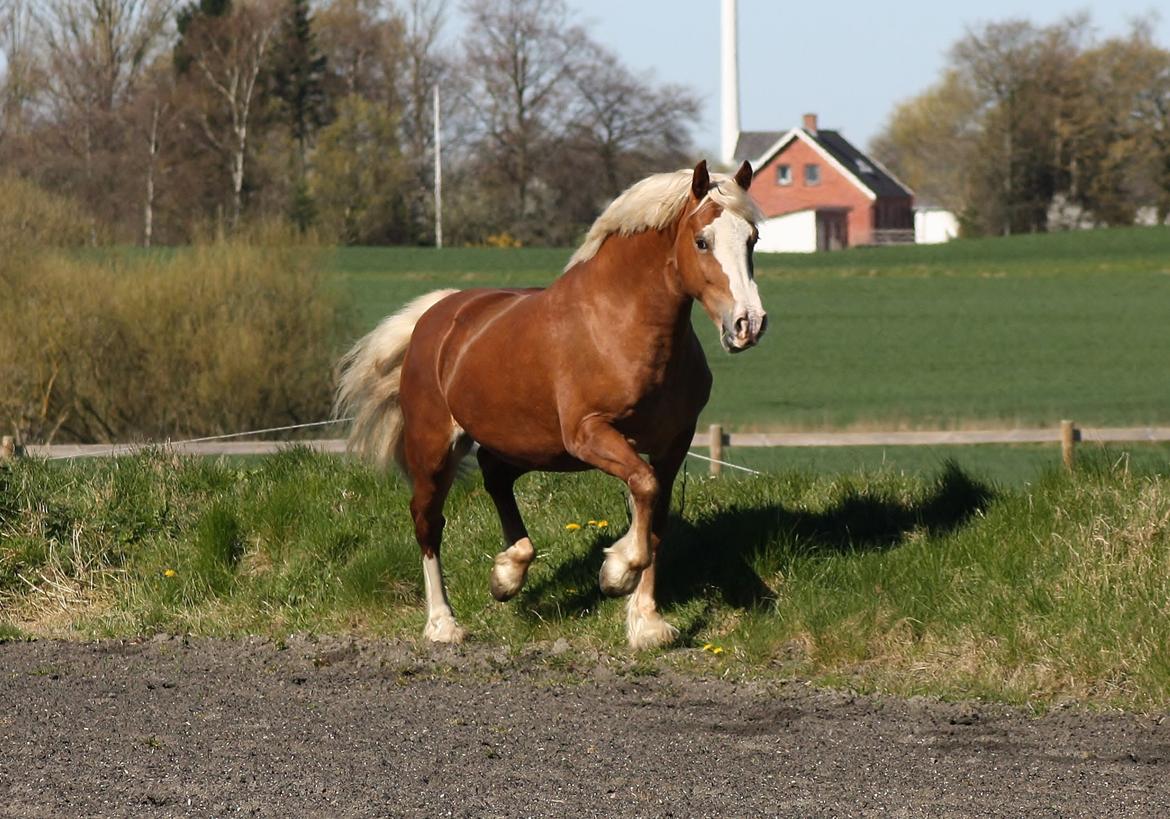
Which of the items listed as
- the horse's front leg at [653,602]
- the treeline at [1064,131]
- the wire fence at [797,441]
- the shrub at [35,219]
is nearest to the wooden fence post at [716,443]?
the wire fence at [797,441]

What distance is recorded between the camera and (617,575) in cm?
706

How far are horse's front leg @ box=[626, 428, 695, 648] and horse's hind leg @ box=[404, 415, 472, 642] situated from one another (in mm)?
1067

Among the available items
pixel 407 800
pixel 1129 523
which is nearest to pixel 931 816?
pixel 407 800

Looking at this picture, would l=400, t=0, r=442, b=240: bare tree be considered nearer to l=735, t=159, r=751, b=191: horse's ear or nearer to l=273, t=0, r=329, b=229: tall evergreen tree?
l=273, t=0, r=329, b=229: tall evergreen tree

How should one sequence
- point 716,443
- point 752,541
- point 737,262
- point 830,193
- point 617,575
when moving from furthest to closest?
point 830,193 < point 716,443 < point 752,541 < point 617,575 < point 737,262

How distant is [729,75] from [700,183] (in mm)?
65834

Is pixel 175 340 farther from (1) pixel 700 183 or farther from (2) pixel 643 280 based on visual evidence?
(1) pixel 700 183

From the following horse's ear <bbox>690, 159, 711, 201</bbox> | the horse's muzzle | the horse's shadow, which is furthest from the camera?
the horse's shadow

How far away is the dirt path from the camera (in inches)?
196

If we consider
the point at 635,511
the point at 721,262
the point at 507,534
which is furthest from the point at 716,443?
the point at 721,262

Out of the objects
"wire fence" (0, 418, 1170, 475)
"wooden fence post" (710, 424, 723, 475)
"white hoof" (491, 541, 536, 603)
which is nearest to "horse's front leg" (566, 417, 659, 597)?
"white hoof" (491, 541, 536, 603)

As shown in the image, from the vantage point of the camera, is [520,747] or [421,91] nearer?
[520,747]

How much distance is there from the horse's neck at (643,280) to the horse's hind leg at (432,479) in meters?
1.28

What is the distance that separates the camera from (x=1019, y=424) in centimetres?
2412
